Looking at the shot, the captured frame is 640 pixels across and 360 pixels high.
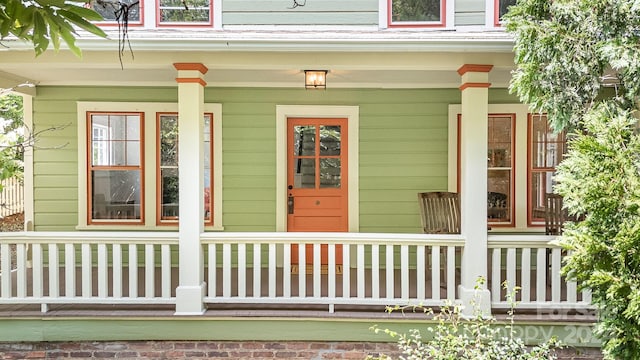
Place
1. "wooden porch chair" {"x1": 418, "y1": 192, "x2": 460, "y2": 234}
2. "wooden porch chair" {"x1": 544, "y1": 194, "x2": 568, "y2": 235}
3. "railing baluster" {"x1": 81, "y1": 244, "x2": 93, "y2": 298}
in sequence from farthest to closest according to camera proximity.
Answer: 1. "wooden porch chair" {"x1": 418, "y1": 192, "x2": 460, "y2": 234}
2. "wooden porch chair" {"x1": 544, "y1": 194, "x2": 568, "y2": 235}
3. "railing baluster" {"x1": 81, "y1": 244, "x2": 93, "y2": 298}

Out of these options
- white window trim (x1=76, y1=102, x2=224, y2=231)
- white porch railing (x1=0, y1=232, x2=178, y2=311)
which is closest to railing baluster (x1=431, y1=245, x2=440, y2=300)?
white porch railing (x1=0, y1=232, x2=178, y2=311)

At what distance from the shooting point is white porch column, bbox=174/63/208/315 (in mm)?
3898

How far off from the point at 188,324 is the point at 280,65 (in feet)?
7.77

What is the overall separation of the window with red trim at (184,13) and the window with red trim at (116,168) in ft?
4.25

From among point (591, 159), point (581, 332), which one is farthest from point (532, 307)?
point (591, 159)

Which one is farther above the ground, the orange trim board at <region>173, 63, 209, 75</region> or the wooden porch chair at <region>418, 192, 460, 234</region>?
the orange trim board at <region>173, 63, 209, 75</region>

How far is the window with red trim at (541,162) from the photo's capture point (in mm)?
5484

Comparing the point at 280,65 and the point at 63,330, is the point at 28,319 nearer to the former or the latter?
the point at 63,330

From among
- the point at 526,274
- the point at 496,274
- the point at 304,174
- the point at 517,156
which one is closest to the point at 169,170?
the point at 304,174

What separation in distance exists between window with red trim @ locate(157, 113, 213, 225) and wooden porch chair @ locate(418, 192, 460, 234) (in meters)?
2.54

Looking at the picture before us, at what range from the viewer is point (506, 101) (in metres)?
5.44

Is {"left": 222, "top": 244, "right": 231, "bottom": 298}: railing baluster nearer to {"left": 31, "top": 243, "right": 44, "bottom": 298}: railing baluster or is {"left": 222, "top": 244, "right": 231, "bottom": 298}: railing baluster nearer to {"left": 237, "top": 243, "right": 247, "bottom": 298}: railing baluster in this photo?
{"left": 237, "top": 243, "right": 247, "bottom": 298}: railing baluster

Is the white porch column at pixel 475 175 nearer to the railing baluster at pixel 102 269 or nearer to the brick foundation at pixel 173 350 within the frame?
the brick foundation at pixel 173 350

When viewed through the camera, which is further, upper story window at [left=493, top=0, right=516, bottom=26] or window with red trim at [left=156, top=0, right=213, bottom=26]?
window with red trim at [left=156, top=0, right=213, bottom=26]
